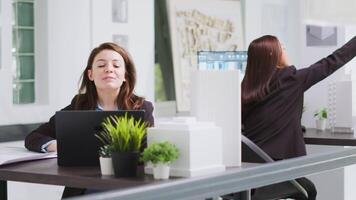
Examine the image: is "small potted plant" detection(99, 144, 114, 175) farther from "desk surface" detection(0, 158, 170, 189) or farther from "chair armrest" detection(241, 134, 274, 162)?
"chair armrest" detection(241, 134, 274, 162)

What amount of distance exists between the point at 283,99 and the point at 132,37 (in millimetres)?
1759

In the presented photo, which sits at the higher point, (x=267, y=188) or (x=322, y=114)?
(x=322, y=114)

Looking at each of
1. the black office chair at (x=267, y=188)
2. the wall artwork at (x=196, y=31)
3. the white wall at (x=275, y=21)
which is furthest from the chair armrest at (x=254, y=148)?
the white wall at (x=275, y=21)

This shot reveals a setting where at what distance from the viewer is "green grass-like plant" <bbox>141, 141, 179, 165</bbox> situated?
2.07m

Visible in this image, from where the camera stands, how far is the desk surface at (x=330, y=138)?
378cm

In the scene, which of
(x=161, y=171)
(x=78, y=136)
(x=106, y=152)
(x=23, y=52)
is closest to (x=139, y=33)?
(x=23, y=52)

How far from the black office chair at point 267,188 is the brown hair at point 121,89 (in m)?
0.48

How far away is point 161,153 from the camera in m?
2.07

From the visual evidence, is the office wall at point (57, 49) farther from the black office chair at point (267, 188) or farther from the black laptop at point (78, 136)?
the black laptop at point (78, 136)

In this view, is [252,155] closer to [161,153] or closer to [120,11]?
[161,153]

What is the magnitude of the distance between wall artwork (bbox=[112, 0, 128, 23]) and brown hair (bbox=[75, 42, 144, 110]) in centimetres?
196

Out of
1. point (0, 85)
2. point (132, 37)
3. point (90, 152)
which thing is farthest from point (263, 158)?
point (132, 37)

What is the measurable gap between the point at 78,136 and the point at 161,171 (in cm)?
44

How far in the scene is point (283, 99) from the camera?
355 cm
